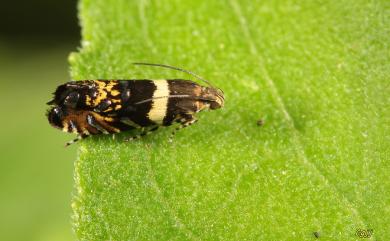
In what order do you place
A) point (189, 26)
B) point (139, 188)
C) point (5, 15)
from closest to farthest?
point (139, 188)
point (189, 26)
point (5, 15)

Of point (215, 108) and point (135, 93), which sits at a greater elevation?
point (135, 93)

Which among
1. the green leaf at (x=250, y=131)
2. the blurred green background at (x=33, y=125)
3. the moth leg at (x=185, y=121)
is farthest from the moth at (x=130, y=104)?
the blurred green background at (x=33, y=125)

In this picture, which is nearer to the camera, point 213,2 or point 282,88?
point 282,88

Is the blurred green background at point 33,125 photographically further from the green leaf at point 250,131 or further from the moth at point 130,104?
the green leaf at point 250,131

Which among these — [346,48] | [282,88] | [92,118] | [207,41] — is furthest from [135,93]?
[346,48]

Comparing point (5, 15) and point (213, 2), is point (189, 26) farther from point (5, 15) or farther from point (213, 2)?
point (5, 15)

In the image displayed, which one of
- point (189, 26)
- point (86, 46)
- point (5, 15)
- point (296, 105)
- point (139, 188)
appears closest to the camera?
point (139, 188)

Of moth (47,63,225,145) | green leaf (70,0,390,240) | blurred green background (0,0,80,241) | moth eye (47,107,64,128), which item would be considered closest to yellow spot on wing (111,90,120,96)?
moth (47,63,225,145)

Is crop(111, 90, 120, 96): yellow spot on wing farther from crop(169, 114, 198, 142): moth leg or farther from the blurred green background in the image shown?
the blurred green background
